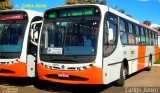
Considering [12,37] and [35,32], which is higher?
[35,32]

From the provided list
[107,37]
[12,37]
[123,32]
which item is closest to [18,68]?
[12,37]

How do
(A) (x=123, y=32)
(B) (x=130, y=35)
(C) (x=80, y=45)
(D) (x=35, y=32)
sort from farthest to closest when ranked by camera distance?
(B) (x=130, y=35)
(A) (x=123, y=32)
(D) (x=35, y=32)
(C) (x=80, y=45)

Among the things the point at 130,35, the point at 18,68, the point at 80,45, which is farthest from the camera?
the point at 130,35

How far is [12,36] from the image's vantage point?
12508mm

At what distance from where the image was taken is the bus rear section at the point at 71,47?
10438mm

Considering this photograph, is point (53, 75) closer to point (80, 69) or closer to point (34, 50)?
point (80, 69)

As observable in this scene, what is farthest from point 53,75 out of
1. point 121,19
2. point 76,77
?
point 121,19

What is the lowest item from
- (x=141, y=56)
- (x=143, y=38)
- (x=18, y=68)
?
(x=18, y=68)

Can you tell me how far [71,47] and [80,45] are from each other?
0.30m

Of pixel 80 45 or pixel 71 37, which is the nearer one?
pixel 80 45

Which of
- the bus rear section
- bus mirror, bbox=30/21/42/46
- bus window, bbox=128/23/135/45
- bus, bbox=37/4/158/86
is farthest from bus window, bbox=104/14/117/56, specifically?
bus mirror, bbox=30/21/42/46

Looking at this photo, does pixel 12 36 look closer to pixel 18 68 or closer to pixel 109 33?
pixel 18 68

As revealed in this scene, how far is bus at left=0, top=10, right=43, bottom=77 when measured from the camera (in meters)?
12.1

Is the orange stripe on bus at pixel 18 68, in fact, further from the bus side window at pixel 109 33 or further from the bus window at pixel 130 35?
the bus window at pixel 130 35
